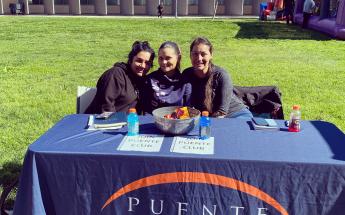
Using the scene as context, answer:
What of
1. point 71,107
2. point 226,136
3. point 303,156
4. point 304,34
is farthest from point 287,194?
point 304,34

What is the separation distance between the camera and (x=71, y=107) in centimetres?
604

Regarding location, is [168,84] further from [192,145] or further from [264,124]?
[192,145]

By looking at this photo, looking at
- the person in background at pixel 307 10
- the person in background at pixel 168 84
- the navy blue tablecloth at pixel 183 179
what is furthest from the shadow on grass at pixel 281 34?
the navy blue tablecloth at pixel 183 179

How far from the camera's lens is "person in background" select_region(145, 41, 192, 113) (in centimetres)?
359

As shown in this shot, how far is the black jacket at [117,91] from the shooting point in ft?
11.4

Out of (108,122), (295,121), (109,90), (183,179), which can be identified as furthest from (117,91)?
(295,121)

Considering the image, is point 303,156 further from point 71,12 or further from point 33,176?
point 71,12

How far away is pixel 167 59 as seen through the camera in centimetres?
357

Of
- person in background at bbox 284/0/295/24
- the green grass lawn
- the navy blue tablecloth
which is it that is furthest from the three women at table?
person in background at bbox 284/0/295/24

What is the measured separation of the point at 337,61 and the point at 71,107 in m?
7.18

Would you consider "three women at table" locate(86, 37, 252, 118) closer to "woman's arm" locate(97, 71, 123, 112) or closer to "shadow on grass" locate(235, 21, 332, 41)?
"woman's arm" locate(97, 71, 123, 112)

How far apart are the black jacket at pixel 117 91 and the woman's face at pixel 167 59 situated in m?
0.26

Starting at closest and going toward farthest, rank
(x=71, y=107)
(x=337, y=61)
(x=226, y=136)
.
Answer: (x=226, y=136) → (x=71, y=107) → (x=337, y=61)

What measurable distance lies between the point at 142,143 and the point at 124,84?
1.06 m
